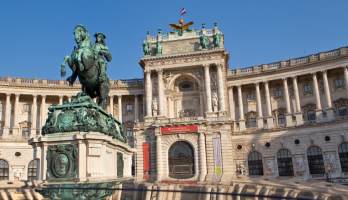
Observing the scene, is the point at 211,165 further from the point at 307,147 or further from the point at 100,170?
the point at 100,170

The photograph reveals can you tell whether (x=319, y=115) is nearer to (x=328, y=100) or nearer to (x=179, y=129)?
(x=328, y=100)

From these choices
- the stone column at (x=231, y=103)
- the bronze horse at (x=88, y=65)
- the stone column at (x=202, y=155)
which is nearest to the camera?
the bronze horse at (x=88, y=65)

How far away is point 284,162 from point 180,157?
1638 cm

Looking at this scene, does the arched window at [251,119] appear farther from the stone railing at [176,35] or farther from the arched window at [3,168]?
the arched window at [3,168]

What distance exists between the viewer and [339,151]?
48.5 m

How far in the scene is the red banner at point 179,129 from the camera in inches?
1911

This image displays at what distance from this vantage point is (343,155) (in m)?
48.1

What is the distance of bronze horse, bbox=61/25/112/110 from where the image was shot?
11.4m

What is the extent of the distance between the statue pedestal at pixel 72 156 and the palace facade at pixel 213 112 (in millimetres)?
36832

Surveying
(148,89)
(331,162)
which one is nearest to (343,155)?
(331,162)

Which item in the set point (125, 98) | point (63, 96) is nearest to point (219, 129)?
point (125, 98)

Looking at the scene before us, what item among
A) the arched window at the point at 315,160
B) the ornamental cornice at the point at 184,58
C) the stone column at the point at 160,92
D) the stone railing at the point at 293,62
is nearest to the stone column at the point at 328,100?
the stone railing at the point at 293,62

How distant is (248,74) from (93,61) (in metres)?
50.4

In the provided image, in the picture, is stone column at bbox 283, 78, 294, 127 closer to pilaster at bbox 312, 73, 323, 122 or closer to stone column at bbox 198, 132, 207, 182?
pilaster at bbox 312, 73, 323, 122
